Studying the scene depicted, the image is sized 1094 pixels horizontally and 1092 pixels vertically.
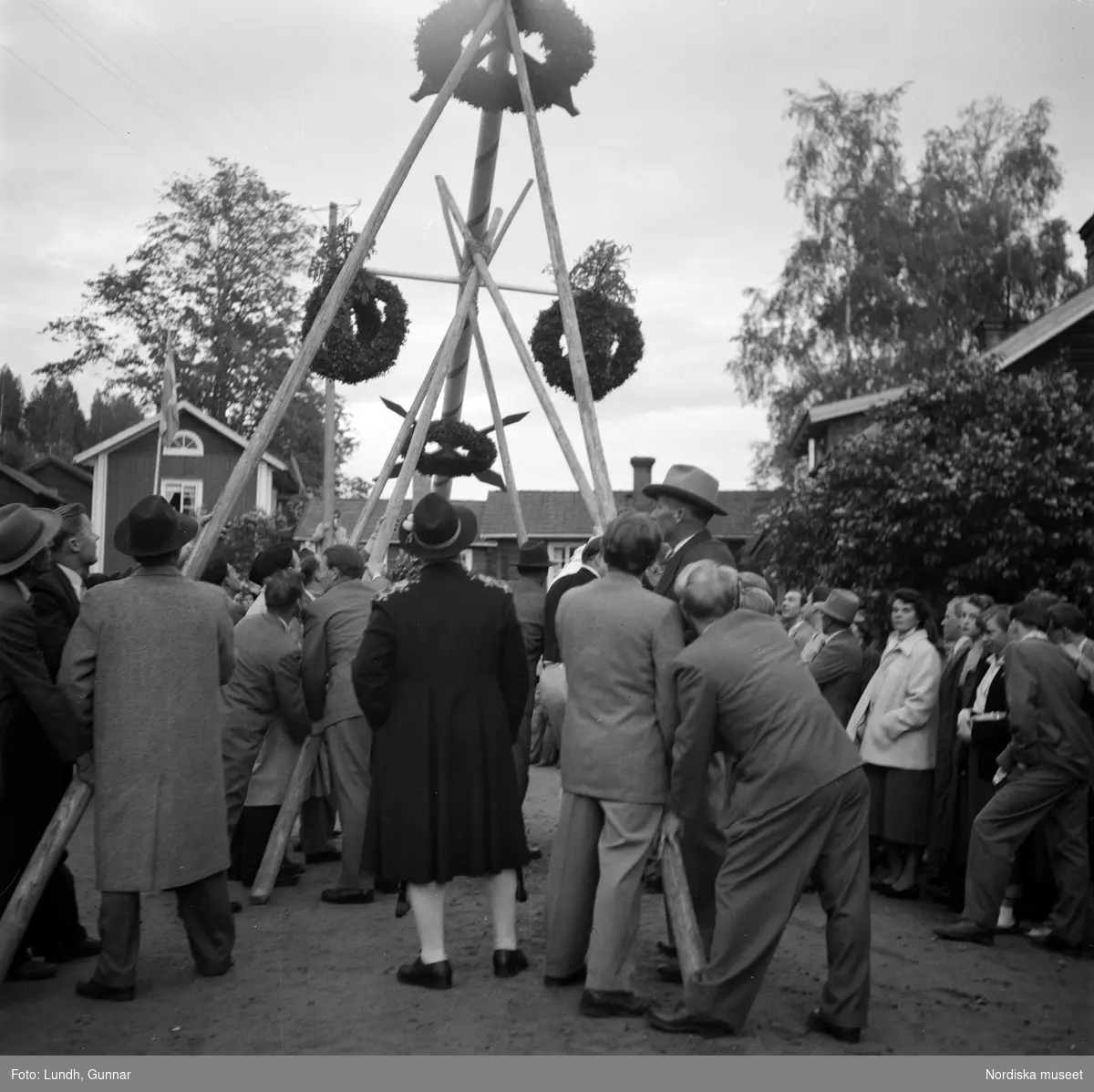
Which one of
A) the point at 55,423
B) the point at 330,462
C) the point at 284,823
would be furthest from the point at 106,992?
the point at 55,423

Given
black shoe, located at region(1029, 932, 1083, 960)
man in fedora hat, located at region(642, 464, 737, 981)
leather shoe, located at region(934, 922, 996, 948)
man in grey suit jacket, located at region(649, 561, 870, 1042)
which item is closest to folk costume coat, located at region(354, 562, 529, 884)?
man in fedora hat, located at region(642, 464, 737, 981)

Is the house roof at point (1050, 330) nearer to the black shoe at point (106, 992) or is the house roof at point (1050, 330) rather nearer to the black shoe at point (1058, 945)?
the black shoe at point (1058, 945)

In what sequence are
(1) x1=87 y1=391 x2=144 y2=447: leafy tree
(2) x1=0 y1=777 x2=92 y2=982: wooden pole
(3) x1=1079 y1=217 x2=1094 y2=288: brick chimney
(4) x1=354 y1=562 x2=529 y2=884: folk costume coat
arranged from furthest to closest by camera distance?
(1) x1=87 y1=391 x2=144 y2=447: leafy tree, (3) x1=1079 y1=217 x2=1094 y2=288: brick chimney, (4) x1=354 y1=562 x2=529 y2=884: folk costume coat, (2) x1=0 y1=777 x2=92 y2=982: wooden pole

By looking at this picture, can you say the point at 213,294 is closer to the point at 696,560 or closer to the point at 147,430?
the point at 147,430

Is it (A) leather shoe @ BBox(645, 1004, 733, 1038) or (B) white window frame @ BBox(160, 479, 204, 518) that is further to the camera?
(B) white window frame @ BBox(160, 479, 204, 518)

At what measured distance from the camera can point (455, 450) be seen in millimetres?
12188

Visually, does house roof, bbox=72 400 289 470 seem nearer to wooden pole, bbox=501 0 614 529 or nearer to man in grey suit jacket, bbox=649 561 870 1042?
wooden pole, bbox=501 0 614 529

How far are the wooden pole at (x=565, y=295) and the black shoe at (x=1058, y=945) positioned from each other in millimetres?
4676

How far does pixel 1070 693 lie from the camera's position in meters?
6.03

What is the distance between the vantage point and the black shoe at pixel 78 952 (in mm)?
5473

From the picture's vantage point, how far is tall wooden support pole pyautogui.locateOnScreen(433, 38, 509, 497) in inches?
412

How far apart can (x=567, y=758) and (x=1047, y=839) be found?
251 centimetres

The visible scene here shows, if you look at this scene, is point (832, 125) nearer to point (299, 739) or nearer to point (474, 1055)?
point (299, 739)

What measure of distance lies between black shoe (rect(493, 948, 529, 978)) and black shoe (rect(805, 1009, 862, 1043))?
1205 mm
